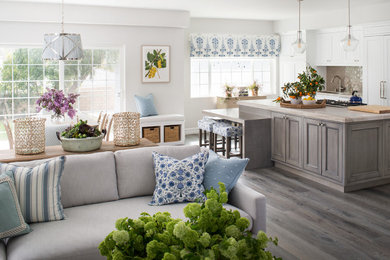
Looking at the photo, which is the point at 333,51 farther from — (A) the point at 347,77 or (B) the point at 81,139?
(B) the point at 81,139

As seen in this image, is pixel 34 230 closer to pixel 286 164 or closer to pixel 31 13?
pixel 286 164

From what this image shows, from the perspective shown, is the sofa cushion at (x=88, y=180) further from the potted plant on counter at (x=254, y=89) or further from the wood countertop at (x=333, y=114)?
the potted plant on counter at (x=254, y=89)

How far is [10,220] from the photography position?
8.54 feet

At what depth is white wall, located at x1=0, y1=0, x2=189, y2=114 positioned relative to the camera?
23.9 ft

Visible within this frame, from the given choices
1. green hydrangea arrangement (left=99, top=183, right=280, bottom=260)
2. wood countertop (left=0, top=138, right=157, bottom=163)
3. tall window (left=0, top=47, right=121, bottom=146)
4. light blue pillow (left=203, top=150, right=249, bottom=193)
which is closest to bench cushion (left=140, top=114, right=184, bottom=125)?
tall window (left=0, top=47, right=121, bottom=146)

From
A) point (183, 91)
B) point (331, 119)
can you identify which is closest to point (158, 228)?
point (331, 119)

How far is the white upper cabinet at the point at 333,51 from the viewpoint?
26.9 feet

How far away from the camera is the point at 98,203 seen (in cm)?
324

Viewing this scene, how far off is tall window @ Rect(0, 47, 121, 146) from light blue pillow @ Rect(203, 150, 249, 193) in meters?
5.27

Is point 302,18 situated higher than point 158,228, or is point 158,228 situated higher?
point 302,18

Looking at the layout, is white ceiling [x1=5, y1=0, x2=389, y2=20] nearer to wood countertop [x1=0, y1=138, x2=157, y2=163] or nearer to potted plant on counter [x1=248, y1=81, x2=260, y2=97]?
potted plant on counter [x1=248, y1=81, x2=260, y2=97]

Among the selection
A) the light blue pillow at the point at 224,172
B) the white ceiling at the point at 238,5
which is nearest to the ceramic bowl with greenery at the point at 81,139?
Result: the light blue pillow at the point at 224,172

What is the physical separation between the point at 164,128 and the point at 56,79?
2.22m

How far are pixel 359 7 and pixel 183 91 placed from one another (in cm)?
378
